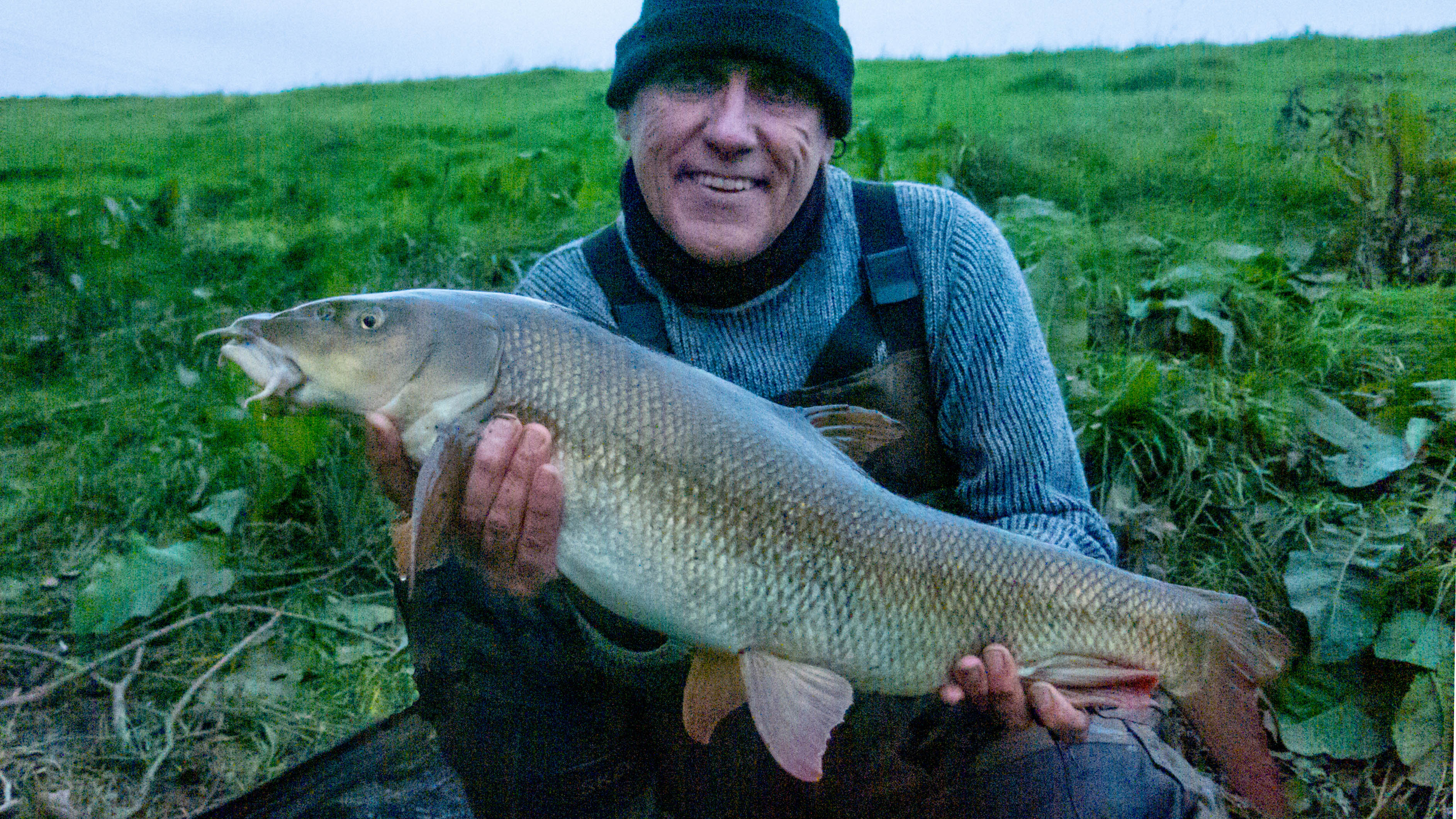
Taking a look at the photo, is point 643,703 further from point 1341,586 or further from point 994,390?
point 1341,586

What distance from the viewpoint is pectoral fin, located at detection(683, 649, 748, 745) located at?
54.5 inches

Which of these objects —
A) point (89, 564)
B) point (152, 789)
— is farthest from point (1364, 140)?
point (89, 564)

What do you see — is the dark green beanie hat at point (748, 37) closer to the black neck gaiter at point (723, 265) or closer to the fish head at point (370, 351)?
the black neck gaiter at point (723, 265)

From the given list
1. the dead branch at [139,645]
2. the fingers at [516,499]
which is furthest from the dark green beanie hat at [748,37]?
the dead branch at [139,645]

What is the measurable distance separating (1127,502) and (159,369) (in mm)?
3569

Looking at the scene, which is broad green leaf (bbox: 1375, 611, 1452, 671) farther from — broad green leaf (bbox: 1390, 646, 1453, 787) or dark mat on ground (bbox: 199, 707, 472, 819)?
dark mat on ground (bbox: 199, 707, 472, 819)

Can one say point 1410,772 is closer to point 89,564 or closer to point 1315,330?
point 1315,330

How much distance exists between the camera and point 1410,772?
6.65 feet

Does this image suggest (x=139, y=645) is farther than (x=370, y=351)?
Yes

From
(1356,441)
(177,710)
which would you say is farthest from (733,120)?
(177,710)

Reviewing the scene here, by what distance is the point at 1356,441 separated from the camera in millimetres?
2424

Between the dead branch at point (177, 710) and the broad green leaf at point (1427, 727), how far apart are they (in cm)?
272

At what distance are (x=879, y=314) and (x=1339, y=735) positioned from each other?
143 cm

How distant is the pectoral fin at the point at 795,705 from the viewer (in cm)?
132
